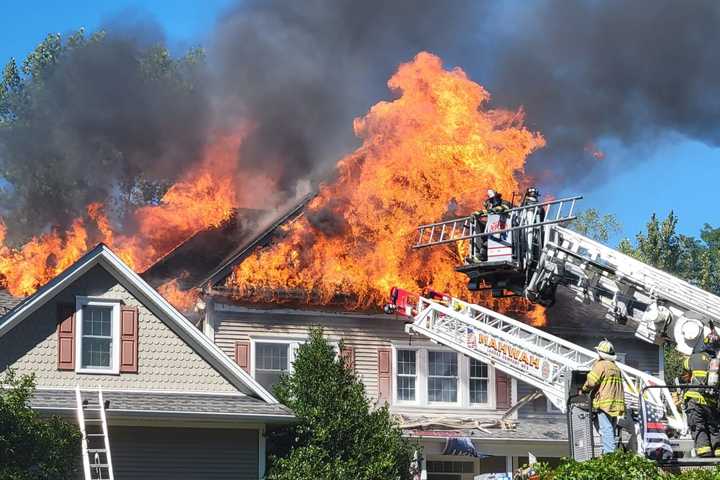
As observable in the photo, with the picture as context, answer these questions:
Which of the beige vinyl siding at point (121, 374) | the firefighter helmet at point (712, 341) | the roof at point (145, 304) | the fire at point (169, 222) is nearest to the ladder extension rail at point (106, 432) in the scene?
the beige vinyl siding at point (121, 374)

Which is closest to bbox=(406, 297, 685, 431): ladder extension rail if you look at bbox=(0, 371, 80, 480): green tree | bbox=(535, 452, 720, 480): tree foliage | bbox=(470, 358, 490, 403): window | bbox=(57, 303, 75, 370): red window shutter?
bbox=(470, 358, 490, 403): window

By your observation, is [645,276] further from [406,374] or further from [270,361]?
[270,361]

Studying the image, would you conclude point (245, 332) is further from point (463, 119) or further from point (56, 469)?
point (56, 469)

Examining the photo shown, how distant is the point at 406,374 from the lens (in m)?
28.1

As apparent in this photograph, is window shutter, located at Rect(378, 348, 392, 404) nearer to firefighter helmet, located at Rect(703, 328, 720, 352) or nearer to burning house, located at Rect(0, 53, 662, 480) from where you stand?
burning house, located at Rect(0, 53, 662, 480)

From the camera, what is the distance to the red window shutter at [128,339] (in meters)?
21.9

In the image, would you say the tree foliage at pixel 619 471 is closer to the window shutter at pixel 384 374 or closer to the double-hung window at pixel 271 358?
the double-hung window at pixel 271 358

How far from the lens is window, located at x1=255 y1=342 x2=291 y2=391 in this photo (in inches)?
1054

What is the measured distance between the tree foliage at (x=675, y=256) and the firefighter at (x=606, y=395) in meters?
25.1

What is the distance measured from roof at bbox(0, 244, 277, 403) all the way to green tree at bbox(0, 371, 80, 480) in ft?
8.29

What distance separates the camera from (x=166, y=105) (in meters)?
33.9

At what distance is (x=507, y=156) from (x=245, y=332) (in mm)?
6989

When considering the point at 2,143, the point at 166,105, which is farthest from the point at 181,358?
the point at 2,143

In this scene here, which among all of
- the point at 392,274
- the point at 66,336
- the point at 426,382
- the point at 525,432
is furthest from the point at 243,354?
the point at 525,432
